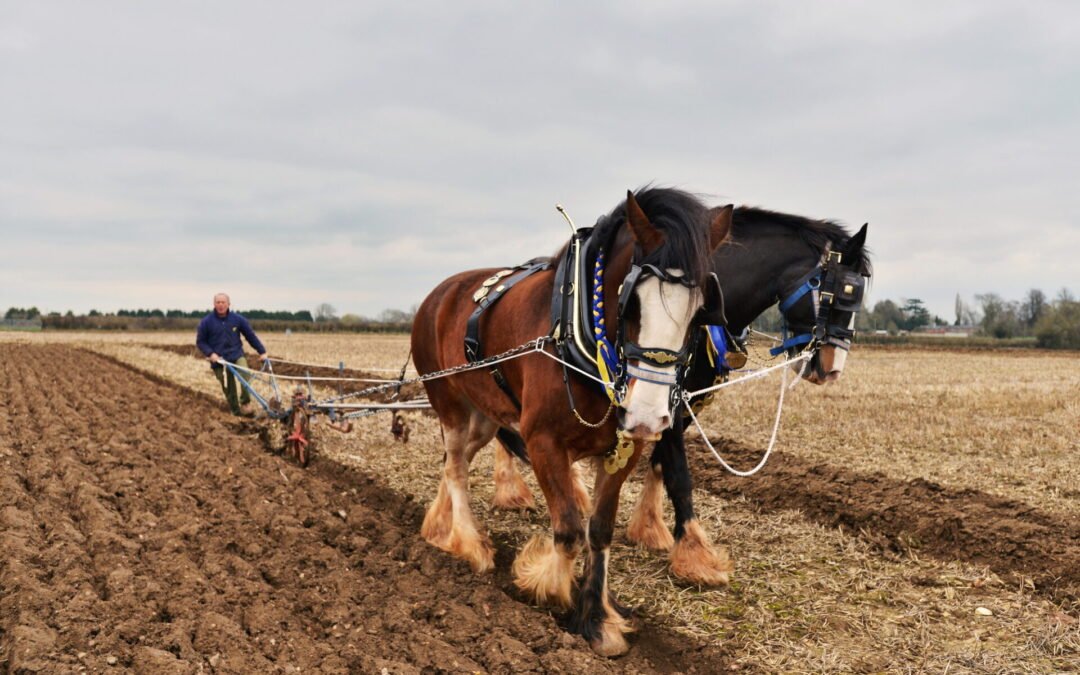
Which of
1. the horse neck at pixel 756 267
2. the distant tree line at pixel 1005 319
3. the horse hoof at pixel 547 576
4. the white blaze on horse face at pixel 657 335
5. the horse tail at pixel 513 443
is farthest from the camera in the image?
the distant tree line at pixel 1005 319

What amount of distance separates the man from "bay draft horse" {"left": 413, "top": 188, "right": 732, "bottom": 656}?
610 centimetres

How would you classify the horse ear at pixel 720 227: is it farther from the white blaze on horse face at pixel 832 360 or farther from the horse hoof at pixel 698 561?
the horse hoof at pixel 698 561

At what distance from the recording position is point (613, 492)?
435 cm

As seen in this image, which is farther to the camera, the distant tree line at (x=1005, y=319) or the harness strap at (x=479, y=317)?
the distant tree line at (x=1005, y=319)

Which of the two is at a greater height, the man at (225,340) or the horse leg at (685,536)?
the man at (225,340)

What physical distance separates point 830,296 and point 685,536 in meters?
1.83

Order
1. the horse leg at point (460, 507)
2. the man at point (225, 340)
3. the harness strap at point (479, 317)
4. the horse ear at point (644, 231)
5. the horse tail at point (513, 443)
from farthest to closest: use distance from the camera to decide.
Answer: the man at point (225, 340) < the horse tail at point (513, 443) < the horse leg at point (460, 507) < the harness strap at point (479, 317) < the horse ear at point (644, 231)

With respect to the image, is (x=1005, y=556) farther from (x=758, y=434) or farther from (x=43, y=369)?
(x=43, y=369)

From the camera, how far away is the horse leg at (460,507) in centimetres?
543

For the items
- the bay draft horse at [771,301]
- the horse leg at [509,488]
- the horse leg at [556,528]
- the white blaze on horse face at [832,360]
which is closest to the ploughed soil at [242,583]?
the horse leg at [556,528]

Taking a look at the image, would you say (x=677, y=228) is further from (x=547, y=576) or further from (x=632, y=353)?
(x=547, y=576)

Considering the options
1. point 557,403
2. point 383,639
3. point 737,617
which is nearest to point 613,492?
point 557,403

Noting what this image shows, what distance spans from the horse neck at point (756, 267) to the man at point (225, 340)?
7023 mm

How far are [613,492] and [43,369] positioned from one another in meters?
19.1
